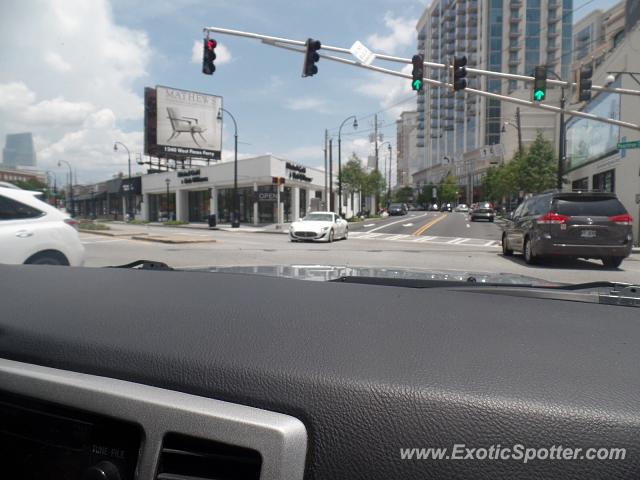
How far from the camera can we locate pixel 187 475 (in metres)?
1.13

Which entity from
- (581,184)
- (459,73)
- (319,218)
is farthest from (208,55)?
(581,184)

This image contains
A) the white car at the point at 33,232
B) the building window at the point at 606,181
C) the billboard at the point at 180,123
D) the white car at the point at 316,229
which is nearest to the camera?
the white car at the point at 33,232

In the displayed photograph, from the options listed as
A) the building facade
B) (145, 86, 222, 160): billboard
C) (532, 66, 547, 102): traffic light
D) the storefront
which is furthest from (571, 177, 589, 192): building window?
(145, 86, 222, 160): billboard

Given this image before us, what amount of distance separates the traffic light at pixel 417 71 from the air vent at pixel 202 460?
608 inches

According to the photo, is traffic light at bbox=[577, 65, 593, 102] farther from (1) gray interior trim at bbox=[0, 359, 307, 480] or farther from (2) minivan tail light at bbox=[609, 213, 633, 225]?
(1) gray interior trim at bbox=[0, 359, 307, 480]

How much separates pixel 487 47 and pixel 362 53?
91.8m

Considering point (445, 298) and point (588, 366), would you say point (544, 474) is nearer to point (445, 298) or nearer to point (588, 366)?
point (588, 366)

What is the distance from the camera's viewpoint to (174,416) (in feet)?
3.78

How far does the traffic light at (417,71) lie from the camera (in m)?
15.1

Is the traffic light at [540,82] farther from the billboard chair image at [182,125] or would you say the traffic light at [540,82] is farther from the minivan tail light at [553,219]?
the billboard chair image at [182,125]

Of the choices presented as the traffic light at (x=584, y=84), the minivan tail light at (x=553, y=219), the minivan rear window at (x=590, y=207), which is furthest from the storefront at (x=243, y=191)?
the minivan rear window at (x=590, y=207)

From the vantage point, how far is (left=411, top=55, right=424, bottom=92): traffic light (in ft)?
49.5

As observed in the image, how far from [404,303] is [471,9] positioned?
118 meters

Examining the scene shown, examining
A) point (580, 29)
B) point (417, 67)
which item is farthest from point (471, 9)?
point (417, 67)
